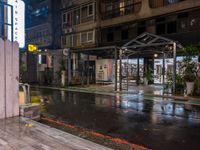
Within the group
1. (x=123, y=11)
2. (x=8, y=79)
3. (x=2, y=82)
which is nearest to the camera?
(x=2, y=82)

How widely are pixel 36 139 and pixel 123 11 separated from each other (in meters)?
19.2

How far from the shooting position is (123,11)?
20.6 m

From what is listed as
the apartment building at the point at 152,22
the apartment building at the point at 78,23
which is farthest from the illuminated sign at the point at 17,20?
the apartment building at the point at 78,23

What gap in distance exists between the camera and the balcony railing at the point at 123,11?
63.7ft

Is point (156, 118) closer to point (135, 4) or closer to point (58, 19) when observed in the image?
point (135, 4)

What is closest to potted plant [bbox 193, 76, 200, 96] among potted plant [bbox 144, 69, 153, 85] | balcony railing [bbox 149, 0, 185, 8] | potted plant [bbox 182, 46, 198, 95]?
potted plant [bbox 182, 46, 198, 95]

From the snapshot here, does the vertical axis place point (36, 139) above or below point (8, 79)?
below

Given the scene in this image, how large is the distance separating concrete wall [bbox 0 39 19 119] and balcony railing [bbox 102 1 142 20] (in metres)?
16.3

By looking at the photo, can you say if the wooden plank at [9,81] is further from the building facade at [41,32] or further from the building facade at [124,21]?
the building facade at [41,32]

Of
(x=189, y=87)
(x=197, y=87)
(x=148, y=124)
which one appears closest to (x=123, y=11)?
(x=189, y=87)

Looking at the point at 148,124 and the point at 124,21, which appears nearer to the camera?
the point at 148,124

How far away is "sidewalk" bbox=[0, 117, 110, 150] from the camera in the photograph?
11.5ft

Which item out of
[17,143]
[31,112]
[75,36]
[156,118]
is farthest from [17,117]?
[75,36]

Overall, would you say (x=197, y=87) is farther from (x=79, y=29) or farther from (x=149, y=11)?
(x=79, y=29)
